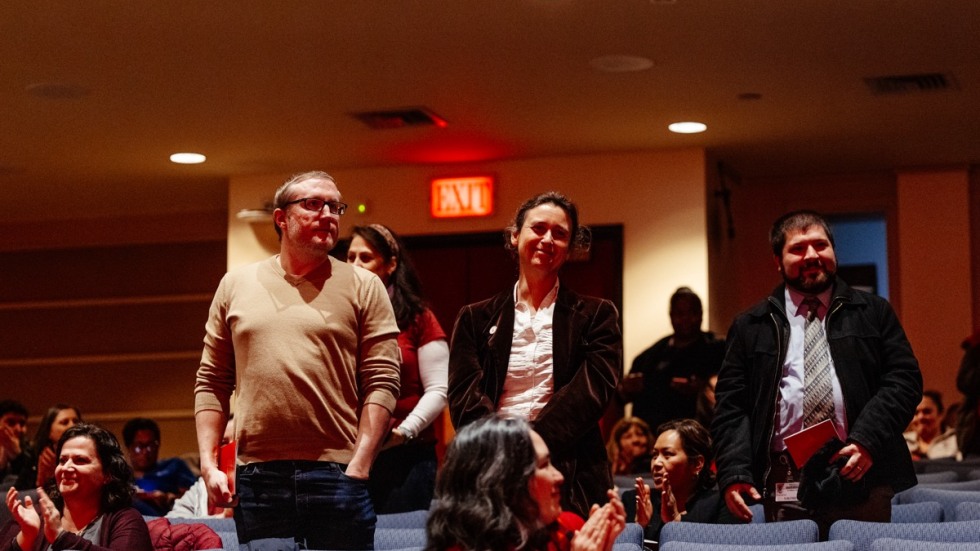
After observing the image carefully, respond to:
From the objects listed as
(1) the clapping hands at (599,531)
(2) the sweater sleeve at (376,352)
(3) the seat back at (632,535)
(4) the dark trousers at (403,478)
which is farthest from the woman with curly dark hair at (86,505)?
(1) the clapping hands at (599,531)

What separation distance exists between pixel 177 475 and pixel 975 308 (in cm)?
563

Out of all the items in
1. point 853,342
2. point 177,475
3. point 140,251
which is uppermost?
point 140,251

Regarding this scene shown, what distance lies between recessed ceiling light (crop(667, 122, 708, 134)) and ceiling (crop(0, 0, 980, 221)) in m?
0.09

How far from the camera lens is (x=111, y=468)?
12.6ft

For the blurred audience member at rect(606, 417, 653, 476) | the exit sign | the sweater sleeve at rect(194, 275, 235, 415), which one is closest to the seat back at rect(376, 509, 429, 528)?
the sweater sleeve at rect(194, 275, 235, 415)

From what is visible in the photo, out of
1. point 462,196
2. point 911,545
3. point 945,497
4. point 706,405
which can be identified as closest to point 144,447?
point 462,196

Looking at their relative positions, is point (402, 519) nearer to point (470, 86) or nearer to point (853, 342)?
point (853, 342)

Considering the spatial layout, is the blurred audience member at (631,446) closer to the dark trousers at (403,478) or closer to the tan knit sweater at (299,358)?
the dark trousers at (403,478)

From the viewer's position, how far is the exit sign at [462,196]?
8.82 m

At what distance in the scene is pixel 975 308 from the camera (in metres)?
9.08

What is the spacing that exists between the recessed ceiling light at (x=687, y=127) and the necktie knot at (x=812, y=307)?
163 inches

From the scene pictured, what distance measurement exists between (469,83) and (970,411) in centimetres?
339

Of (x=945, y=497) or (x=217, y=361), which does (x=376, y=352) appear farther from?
(x=945, y=497)

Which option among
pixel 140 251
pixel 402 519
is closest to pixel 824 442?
pixel 402 519
